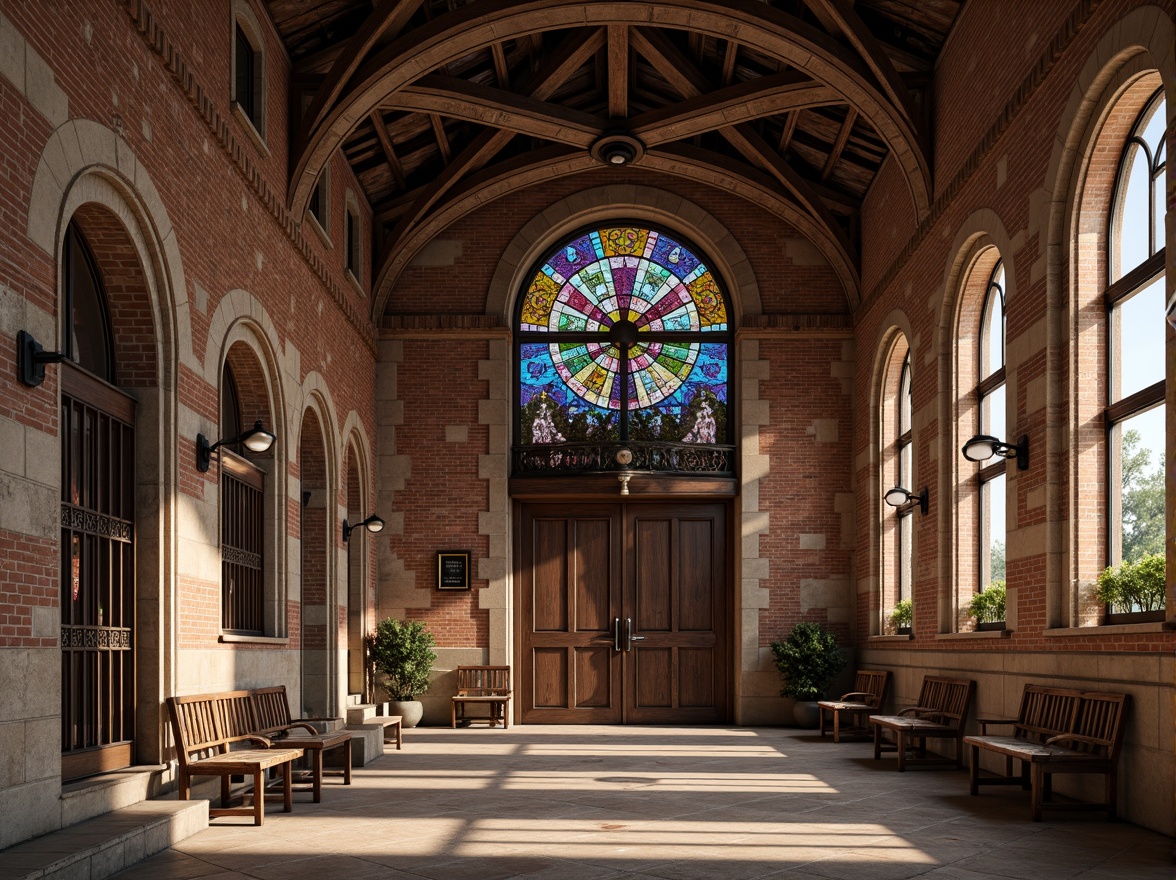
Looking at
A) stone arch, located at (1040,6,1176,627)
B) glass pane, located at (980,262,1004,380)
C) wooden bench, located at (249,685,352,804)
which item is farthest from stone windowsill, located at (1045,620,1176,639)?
wooden bench, located at (249,685,352,804)

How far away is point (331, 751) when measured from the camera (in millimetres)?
10242

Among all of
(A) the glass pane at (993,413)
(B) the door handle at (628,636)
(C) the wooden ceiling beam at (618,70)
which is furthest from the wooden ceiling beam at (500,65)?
(B) the door handle at (628,636)

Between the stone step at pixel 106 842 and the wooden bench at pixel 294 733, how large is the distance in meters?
1.18

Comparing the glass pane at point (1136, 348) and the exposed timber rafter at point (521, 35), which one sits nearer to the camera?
the glass pane at point (1136, 348)

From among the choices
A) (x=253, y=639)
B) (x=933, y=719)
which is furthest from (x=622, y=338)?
(x=253, y=639)

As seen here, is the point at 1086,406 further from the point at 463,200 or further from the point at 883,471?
the point at 463,200

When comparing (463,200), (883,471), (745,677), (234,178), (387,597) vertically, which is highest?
(463,200)

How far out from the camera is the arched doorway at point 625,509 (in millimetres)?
15578

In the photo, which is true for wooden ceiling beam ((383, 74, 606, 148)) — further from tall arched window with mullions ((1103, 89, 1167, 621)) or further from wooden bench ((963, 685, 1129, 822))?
wooden bench ((963, 685, 1129, 822))

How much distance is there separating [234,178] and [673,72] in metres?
5.50

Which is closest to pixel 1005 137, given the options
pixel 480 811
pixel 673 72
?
pixel 673 72

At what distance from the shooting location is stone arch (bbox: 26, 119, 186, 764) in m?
7.41

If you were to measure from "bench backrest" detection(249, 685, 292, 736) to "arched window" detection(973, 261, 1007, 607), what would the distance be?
5.89 m

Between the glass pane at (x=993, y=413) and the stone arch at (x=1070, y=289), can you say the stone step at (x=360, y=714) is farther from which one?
the stone arch at (x=1070, y=289)
